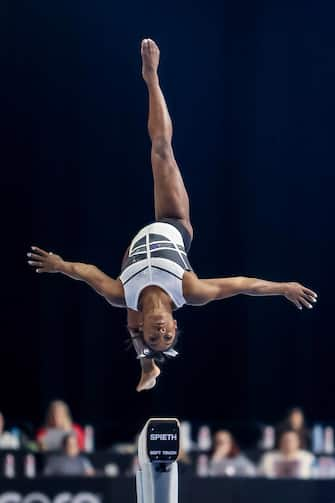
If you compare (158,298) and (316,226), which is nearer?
(158,298)

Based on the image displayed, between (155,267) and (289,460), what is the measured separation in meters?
2.89

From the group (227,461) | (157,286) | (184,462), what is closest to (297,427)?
(227,461)

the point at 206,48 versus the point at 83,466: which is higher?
the point at 206,48

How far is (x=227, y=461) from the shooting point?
308 inches

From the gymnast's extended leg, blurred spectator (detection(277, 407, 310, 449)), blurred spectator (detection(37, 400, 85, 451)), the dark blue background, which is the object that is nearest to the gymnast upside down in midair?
the gymnast's extended leg

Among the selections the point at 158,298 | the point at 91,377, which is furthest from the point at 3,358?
the point at 158,298

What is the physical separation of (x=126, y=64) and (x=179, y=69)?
498mm

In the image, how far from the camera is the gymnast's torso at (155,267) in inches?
204

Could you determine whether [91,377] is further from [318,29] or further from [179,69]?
[318,29]

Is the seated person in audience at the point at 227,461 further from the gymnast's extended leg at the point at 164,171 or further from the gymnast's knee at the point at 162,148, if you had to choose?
the gymnast's knee at the point at 162,148

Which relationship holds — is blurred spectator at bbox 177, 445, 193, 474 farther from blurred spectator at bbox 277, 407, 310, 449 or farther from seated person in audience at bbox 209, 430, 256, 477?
blurred spectator at bbox 277, 407, 310, 449

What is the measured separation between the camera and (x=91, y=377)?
11.3 m

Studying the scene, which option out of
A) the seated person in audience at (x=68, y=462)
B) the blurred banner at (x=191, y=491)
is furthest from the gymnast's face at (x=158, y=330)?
the seated person in audience at (x=68, y=462)

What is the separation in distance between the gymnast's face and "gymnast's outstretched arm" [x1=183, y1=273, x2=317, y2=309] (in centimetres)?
20
